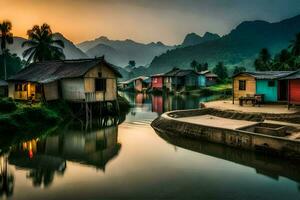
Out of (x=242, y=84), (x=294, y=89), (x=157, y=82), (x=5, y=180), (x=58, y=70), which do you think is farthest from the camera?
(x=157, y=82)

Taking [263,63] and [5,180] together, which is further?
[263,63]

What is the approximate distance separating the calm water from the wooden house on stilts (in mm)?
9292

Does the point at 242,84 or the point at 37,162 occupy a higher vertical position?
the point at 242,84

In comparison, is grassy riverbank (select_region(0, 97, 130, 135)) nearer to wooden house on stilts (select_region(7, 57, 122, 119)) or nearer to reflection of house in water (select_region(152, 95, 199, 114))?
wooden house on stilts (select_region(7, 57, 122, 119))

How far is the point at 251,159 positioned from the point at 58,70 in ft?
79.0

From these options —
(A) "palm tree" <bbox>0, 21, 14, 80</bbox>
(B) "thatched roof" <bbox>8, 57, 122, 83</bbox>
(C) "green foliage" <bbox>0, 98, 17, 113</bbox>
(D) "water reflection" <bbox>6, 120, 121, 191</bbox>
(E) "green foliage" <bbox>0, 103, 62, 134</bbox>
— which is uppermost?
(A) "palm tree" <bbox>0, 21, 14, 80</bbox>

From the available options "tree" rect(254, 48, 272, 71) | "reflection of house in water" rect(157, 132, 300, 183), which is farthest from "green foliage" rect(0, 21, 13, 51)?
"tree" rect(254, 48, 272, 71)

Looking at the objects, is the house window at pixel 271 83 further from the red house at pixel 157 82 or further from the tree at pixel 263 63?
the red house at pixel 157 82

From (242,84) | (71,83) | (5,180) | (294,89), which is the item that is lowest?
(5,180)

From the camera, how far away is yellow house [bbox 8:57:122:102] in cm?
2934

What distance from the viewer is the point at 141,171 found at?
1418cm

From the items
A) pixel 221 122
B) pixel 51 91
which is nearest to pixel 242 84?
pixel 221 122

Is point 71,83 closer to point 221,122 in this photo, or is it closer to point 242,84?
point 221,122

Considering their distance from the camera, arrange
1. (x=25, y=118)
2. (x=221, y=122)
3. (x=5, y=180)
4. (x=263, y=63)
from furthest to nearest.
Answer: (x=263, y=63), (x=25, y=118), (x=221, y=122), (x=5, y=180)
